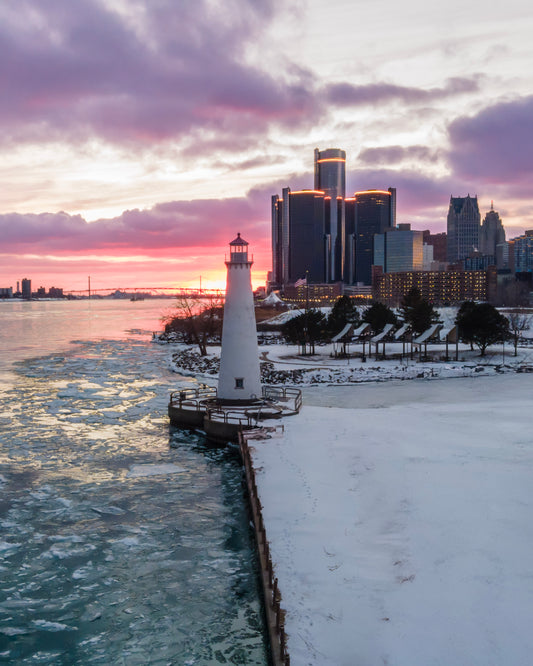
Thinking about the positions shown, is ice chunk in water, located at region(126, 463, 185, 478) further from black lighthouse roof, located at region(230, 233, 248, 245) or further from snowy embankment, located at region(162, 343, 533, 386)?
snowy embankment, located at region(162, 343, 533, 386)

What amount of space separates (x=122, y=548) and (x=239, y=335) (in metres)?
17.1

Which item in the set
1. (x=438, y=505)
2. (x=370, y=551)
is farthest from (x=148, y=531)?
(x=438, y=505)

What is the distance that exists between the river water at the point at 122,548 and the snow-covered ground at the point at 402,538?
1.52m

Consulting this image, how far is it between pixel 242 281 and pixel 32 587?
20538mm

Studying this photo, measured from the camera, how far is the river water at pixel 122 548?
13070 millimetres

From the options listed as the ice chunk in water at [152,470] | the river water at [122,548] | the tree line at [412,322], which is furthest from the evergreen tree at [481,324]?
the ice chunk in water at [152,470]

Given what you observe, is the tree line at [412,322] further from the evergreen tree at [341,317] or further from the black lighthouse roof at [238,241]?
the black lighthouse roof at [238,241]

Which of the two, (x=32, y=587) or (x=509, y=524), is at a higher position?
(x=509, y=524)

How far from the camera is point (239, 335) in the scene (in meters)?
33.2

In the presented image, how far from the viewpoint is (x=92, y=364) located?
65.4 meters

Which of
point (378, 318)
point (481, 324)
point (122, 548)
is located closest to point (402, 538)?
point (122, 548)

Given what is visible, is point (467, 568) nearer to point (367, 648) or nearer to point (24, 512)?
point (367, 648)

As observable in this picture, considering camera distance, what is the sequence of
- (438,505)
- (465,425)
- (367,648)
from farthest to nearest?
1. (465,425)
2. (438,505)
3. (367,648)

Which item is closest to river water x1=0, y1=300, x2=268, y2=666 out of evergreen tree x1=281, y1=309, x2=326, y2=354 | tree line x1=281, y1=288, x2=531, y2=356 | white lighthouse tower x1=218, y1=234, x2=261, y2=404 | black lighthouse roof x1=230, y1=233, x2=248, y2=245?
white lighthouse tower x1=218, y1=234, x2=261, y2=404
